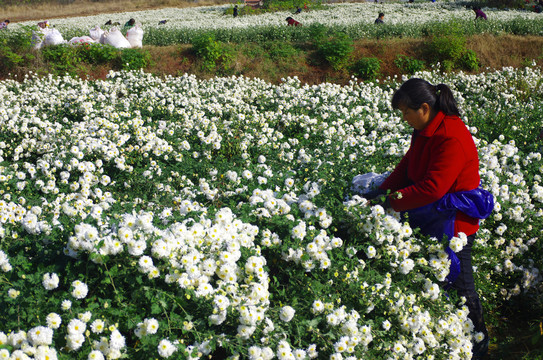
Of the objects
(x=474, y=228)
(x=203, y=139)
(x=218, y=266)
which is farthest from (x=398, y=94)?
(x=203, y=139)

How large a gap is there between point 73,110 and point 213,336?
6.18m

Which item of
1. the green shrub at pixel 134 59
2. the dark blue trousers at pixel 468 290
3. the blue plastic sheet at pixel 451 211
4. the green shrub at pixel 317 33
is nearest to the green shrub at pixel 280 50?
the green shrub at pixel 317 33

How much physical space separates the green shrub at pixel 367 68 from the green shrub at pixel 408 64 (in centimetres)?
76

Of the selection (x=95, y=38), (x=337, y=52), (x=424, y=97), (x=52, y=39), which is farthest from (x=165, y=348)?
(x=95, y=38)

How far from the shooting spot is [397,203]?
3.32 metres

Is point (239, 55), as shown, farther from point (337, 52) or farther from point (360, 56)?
point (360, 56)

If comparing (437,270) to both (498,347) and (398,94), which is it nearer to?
(498,347)

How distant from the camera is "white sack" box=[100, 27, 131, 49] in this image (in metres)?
12.3

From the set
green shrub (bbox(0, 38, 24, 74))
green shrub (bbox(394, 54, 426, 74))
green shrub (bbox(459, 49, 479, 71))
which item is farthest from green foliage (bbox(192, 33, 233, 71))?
green shrub (bbox(459, 49, 479, 71))

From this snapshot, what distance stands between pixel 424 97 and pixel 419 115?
136 millimetres

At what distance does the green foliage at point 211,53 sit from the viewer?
38.7ft

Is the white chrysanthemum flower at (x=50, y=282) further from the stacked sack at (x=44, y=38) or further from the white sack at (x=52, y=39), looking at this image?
the white sack at (x=52, y=39)

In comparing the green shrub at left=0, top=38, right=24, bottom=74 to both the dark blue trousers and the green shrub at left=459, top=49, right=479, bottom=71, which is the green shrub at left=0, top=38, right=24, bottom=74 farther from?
the green shrub at left=459, top=49, right=479, bottom=71

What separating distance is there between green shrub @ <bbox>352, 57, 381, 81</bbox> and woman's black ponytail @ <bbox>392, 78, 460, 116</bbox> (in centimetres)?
862
